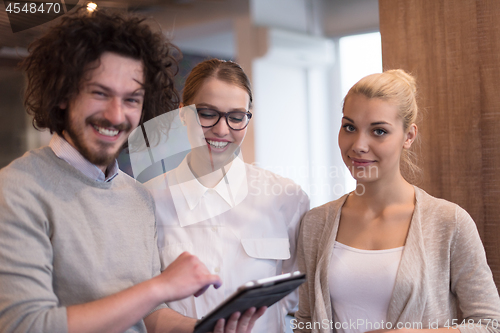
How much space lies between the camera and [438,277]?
1.28 metres

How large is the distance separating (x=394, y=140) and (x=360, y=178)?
0.16 meters

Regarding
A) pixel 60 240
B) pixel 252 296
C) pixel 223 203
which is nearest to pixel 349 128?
pixel 223 203

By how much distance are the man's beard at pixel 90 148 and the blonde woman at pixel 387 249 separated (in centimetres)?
73

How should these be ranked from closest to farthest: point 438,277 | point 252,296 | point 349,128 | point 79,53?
point 252,296, point 79,53, point 438,277, point 349,128

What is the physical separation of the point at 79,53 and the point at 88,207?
0.38 meters

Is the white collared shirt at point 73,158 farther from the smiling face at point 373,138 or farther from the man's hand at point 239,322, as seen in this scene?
the smiling face at point 373,138

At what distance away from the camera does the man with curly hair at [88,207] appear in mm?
892

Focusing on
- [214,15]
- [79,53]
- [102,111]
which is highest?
[214,15]

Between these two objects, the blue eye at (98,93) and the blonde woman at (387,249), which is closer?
the blue eye at (98,93)

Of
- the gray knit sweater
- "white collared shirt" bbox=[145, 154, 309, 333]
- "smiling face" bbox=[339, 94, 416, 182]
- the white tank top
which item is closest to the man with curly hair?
the gray knit sweater

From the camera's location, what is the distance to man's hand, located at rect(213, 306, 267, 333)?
1039mm

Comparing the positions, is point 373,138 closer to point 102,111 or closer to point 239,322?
point 239,322

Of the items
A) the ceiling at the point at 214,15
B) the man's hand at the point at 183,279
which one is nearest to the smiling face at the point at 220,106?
the man's hand at the point at 183,279

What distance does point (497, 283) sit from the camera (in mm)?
1487
